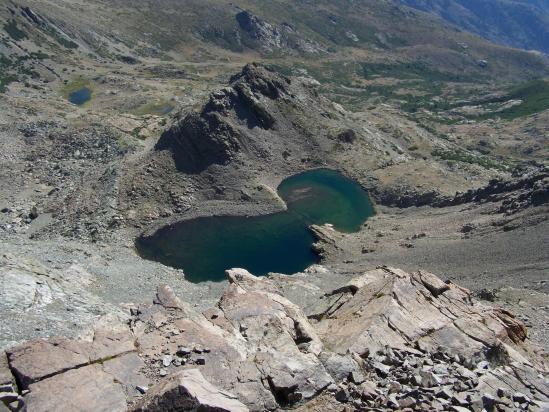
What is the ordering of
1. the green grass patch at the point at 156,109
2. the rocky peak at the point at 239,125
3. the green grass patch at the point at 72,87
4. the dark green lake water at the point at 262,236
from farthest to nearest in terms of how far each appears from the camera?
the green grass patch at the point at 72,87, the green grass patch at the point at 156,109, the rocky peak at the point at 239,125, the dark green lake water at the point at 262,236

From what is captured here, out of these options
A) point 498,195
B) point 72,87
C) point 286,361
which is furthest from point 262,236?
point 72,87

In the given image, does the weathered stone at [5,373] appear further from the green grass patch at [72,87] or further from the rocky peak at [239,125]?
the green grass patch at [72,87]

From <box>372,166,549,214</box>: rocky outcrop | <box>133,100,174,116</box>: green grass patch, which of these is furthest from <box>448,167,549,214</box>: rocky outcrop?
<box>133,100,174,116</box>: green grass patch

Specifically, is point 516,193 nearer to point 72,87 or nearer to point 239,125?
point 239,125

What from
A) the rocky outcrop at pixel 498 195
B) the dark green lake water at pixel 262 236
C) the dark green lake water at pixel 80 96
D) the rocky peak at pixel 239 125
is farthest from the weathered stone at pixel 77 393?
the dark green lake water at pixel 80 96

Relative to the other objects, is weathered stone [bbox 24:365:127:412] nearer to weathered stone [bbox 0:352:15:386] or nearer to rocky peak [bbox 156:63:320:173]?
weathered stone [bbox 0:352:15:386]

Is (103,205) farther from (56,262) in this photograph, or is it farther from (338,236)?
(338,236)
